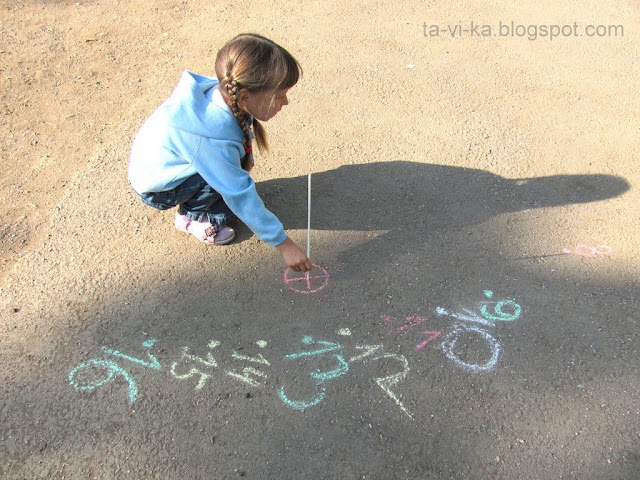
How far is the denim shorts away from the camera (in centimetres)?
254

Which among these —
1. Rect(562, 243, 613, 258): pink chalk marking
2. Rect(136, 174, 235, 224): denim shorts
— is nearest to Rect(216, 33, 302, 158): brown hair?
Rect(136, 174, 235, 224): denim shorts

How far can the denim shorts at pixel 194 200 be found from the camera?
254 centimetres

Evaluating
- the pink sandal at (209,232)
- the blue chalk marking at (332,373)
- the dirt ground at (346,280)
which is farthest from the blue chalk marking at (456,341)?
the pink sandal at (209,232)

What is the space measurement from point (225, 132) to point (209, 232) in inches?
23.3

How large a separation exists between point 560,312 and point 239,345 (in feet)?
4.66

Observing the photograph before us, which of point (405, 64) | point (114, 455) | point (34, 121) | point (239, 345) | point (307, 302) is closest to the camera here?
point (114, 455)

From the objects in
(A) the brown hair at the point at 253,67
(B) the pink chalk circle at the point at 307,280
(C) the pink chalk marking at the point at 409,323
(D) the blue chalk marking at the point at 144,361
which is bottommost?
(D) the blue chalk marking at the point at 144,361

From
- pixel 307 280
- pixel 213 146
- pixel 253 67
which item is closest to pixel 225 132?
pixel 213 146

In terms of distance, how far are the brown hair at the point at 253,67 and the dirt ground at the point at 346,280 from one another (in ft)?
2.78

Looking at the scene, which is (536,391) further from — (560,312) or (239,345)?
(239,345)

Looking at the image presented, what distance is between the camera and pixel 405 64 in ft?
13.4

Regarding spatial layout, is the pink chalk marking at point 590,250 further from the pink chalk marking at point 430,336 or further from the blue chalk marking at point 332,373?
the blue chalk marking at point 332,373

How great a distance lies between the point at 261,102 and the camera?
224 cm

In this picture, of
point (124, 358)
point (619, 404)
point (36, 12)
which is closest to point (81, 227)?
point (124, 358)
